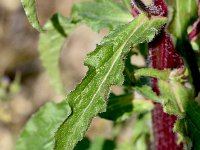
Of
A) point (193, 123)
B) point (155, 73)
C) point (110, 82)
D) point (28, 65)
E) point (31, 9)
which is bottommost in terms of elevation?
point (28, 65)

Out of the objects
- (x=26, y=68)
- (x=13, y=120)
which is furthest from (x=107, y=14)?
(x=26, y=68)

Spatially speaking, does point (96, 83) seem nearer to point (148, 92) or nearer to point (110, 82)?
point (110, 82)

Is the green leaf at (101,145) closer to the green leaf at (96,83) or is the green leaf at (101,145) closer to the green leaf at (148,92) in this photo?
the green leaf at (148,92)

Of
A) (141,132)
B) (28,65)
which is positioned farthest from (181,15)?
(28,65)

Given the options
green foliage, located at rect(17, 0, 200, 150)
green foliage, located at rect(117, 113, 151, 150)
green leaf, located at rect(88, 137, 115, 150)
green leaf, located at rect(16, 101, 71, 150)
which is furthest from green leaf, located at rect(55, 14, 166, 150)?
green leaf, located at rect(88, 137, 115, 150)

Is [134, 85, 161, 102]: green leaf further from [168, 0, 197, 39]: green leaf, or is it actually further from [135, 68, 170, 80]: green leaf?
[168, 0, 197, 39]: green leaf

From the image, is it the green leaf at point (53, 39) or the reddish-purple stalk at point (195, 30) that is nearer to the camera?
the reddish-purple stalk at point (195, 30)

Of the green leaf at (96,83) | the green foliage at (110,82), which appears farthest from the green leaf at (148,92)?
the green leaf at (96,83)

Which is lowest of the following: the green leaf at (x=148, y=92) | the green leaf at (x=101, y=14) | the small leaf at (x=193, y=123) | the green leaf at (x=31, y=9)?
the small leaf at (x=193, y=123)
